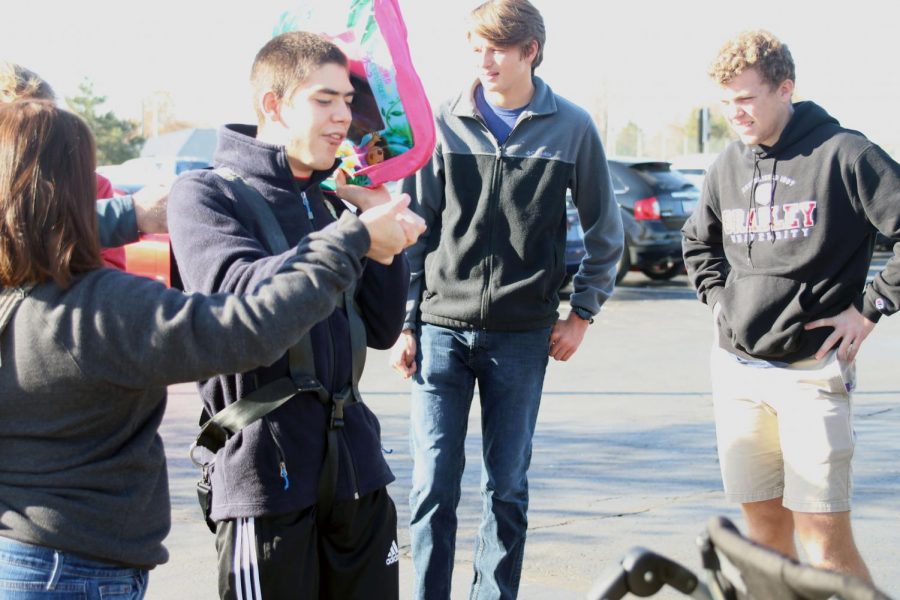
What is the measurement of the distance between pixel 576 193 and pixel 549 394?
4.87m

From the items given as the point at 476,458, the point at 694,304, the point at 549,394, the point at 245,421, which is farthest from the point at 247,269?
the point at 694,304

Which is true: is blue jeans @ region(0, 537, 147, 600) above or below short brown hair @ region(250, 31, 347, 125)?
below

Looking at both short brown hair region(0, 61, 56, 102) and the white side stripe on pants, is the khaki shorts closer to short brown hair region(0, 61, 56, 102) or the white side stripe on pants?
the white side stripe on pants

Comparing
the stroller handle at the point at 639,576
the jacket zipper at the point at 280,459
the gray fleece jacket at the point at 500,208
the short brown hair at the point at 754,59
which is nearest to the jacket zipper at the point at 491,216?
the gray fleece jacket at the point at 500,208

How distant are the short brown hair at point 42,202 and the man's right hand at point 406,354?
6.42ft

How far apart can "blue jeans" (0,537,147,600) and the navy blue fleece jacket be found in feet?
1.60

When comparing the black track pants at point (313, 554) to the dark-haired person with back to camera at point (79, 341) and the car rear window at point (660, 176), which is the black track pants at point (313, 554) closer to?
the dark-haired person with back to camera at point (79, 341)

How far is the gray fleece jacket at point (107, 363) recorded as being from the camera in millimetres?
2258

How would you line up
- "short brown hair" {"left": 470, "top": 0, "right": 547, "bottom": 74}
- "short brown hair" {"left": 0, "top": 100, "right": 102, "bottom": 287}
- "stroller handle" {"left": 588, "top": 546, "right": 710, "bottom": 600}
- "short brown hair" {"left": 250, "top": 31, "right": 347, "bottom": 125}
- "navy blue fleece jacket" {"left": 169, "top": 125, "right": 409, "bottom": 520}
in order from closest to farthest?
"stroller handle" {"left": 588, "top": 546, "right": 710, "bottom": 600}
"short brown hair" {"left": 0, "top": 100, "right": 102, "bottom": 287}
"navy blue fleece jacket" {"left": 169, "top": 125, "right": 409, "bottom": 520}
"short brown hair" {"left": 250, "top": 31, "right": 347, "bottom": 125}
"short brown hair" {"left": 470, "top": 0, "right": 547, "bottom": 74}

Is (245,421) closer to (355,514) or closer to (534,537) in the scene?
(355,514)

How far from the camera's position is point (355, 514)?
297 cm

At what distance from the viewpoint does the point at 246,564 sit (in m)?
2.82

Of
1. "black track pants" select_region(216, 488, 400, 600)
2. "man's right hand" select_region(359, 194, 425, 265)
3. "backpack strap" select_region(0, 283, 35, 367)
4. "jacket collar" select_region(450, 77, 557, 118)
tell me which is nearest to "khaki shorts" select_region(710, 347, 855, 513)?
"jacket collar" select_region(450, 77, 557, 118)

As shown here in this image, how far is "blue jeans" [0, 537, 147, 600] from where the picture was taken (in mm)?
2348
